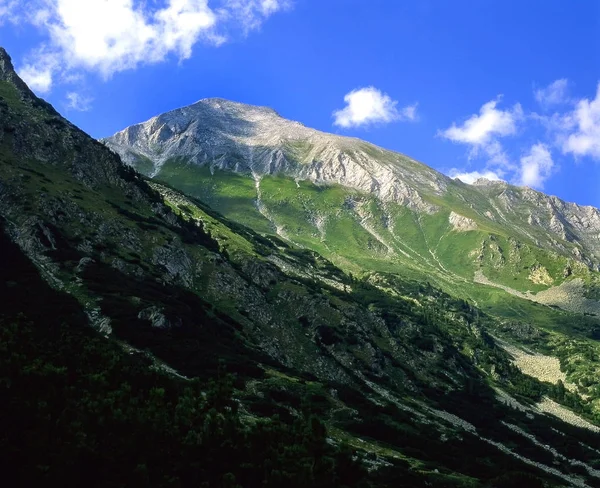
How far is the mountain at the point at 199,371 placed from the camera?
36.1 m

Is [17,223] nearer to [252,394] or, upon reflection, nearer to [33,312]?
[33,312]

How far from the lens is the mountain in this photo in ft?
119

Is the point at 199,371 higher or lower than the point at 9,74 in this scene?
lower

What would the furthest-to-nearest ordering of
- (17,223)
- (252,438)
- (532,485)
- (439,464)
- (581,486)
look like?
(17,223) → (581,486) → (439,464) → (532,485) → (252,438)

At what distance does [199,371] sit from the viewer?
2837 inches

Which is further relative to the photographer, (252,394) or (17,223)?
(17,223)

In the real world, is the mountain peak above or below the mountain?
above

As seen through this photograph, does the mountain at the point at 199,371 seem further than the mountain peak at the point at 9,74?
No

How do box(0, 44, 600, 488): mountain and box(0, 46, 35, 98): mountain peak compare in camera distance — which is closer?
box(0, 44, 600, 488): mountain

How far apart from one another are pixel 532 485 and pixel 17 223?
298 feet

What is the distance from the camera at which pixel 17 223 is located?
10100cm

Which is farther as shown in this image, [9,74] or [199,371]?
[9,74]

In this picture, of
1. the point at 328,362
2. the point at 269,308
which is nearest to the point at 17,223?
the point at 269,308

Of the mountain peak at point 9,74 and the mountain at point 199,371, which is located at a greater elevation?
the mountain peak at point 9,74
